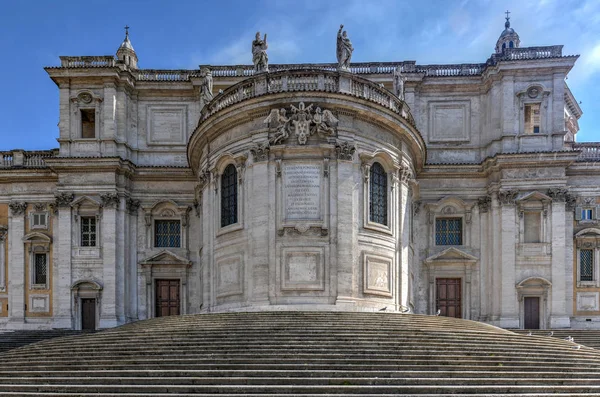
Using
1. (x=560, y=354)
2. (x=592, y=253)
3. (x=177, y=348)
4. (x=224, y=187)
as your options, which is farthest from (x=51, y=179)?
(x=592, y=253)

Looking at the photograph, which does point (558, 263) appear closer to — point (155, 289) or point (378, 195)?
point (378, 195)

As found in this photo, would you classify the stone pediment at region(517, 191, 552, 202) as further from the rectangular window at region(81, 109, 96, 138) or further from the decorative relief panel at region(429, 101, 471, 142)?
the rectangular window at region(81, 109, 96, 138)

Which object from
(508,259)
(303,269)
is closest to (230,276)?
(303,269)

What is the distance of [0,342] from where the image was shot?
2614 cm

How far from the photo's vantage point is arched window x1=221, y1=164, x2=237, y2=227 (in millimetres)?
23766

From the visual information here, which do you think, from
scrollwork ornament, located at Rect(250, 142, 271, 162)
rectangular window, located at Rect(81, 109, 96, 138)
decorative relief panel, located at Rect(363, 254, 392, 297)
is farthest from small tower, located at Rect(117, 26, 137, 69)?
decorative relief panel, located at Rect(363, 254, 392, 297)

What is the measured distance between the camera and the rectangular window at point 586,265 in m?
29.3

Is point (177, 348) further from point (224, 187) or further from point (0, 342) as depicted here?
point (0, 342)

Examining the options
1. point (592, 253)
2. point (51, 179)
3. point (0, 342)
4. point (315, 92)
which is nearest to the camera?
point (315, 92)

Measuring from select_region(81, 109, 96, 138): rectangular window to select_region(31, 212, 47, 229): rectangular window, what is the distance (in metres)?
4.79

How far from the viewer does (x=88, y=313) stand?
2973 centimetres

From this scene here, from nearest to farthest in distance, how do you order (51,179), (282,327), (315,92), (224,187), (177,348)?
(177,348) → (282,327) → (315,92) → (224,187) → (51,179)

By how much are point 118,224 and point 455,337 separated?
19826 mm

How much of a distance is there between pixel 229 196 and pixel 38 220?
43.2 feet
